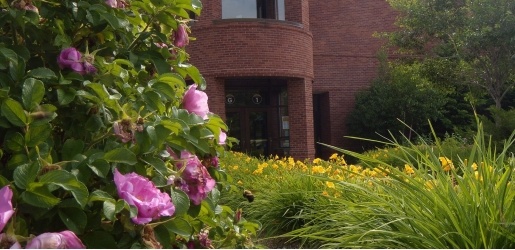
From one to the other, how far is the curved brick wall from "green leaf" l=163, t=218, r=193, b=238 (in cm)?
1467

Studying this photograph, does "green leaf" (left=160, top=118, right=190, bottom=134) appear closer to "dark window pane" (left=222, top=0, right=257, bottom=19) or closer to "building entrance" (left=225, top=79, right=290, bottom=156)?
"dark window pane" (left=222, top=0, right=257, bottom=19)

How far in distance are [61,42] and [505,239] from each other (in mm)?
2011

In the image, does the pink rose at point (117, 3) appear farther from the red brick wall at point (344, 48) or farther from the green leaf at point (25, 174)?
the red brick wall at point (344, 48)

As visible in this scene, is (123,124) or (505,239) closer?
(123,124)

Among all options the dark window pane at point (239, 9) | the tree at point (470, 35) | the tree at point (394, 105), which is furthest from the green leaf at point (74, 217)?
the tree at point (394, 105)

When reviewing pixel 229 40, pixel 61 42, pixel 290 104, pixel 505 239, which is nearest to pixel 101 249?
pixel 61 42

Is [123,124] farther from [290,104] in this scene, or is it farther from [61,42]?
[290,104]

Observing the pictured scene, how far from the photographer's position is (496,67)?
1819cm

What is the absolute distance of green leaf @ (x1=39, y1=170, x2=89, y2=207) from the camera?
165 centimetres

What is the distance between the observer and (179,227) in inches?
77.0

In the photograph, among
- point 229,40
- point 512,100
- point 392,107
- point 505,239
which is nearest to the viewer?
point 505,239

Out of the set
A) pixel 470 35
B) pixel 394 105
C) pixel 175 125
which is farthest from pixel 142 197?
pixel 394 105

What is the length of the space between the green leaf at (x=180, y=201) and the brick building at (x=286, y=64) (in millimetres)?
14705

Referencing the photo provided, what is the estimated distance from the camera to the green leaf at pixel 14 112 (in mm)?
1757
